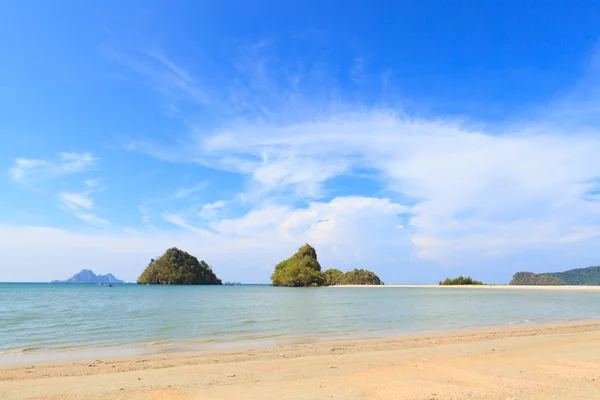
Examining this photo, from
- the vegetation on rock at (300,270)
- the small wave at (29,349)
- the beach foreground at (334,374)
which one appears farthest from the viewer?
the vegetation on rock at (300,270)

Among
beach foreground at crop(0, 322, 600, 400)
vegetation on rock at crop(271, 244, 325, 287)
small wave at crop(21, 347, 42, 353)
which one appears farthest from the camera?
vegetation on rock at crop(271, 244, 325, 287)

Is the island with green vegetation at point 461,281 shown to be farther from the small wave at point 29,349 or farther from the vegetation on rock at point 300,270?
the small wave at point 29,349

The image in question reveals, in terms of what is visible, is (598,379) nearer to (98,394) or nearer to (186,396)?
(186,396)

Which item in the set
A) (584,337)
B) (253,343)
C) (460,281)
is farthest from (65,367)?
(460,281)

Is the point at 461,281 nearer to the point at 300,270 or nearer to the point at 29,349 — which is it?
the point at 300,270

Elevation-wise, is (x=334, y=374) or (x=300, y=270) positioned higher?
(x=300, y=270)

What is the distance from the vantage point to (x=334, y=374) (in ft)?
37.0

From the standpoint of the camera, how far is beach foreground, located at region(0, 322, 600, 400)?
366 inches

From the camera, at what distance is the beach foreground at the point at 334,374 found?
9.29m

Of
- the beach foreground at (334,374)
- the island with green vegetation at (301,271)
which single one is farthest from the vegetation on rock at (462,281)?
the beach foreground at (334,374)

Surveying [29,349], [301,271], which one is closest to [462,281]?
[301,271]

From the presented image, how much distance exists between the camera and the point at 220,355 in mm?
15484

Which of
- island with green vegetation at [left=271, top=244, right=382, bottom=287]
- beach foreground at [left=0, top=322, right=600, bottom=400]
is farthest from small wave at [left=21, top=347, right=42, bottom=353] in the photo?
island with green vegetation at [left=271, top=244, right=382, bottom=287]

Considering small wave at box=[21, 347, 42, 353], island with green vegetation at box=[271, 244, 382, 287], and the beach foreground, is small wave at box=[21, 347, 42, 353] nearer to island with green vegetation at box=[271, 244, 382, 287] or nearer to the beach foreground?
the beach foreground
